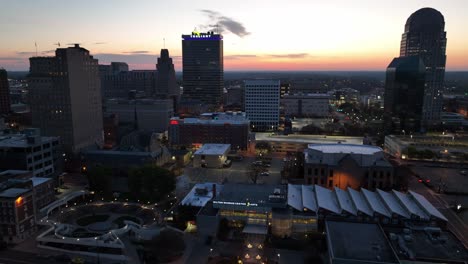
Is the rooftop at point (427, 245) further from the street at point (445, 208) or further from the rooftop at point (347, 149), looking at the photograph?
the rooftop at point (347, 149)

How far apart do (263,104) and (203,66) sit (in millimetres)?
53883

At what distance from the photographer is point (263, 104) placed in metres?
105

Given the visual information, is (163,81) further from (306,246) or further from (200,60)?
(306,246)

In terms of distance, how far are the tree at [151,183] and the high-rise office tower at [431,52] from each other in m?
89.1

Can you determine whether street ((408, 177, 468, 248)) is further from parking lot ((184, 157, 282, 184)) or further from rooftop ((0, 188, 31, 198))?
rooftop ((0, 188, 31, 198))

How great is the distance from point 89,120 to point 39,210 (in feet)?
109

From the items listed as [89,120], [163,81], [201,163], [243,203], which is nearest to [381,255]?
[243,203]

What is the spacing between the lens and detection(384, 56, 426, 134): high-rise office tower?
95.6 metres

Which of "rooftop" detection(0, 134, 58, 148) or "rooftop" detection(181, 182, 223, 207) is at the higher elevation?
"rooftop" detection(0, 134, 58, 148)

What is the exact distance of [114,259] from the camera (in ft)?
106

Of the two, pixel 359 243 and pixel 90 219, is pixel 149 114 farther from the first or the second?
pixel 359 243

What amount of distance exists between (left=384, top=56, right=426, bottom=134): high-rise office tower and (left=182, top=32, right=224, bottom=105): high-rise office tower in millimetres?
73116

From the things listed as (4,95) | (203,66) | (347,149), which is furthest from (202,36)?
(347,149)

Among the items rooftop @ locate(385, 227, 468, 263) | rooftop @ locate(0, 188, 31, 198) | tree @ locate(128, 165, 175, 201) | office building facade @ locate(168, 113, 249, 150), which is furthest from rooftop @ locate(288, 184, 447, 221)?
office building facade @ locate(168, 113, 249, 150)
